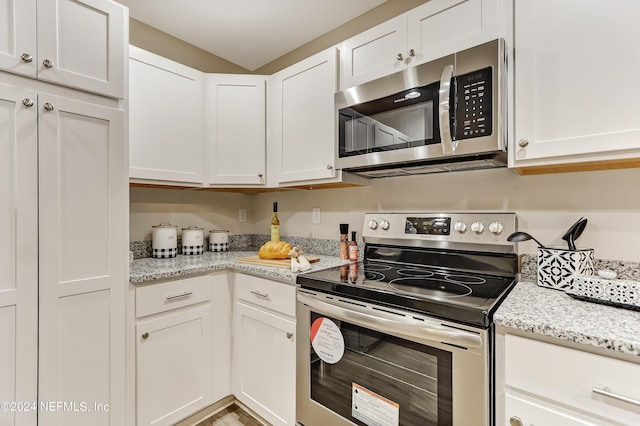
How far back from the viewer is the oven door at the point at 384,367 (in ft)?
3.22

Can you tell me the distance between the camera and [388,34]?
5.12ft

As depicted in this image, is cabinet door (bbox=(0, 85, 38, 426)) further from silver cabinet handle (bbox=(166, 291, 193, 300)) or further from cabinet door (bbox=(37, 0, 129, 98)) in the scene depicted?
silver cabinet handle (bbox=(166, 291, 193, 300))

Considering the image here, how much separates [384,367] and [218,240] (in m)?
1.65

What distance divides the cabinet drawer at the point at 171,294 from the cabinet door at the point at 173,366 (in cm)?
5

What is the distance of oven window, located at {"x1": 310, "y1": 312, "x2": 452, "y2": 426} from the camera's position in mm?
1061

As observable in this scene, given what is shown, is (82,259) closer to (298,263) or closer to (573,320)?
(298,263)

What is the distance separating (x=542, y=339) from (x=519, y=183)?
32.3 inches

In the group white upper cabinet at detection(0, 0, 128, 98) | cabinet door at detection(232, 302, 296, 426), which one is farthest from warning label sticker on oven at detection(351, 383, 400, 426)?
white upper cabinet at detection(0, 0, 128, 98)

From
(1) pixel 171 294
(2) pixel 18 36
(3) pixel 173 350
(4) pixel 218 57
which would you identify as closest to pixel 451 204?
(1) pixel 171 294

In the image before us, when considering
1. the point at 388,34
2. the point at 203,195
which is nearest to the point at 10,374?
the point at 203,195

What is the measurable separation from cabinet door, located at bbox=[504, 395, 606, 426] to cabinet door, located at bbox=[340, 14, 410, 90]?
55.6 inches

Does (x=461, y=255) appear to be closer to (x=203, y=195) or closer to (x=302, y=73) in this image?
(x=302, y=73)

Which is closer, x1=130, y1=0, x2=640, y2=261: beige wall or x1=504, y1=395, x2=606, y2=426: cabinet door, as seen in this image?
x1=504, y1=395, x2=606, y2=426: cabinet door

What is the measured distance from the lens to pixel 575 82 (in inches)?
42.8
